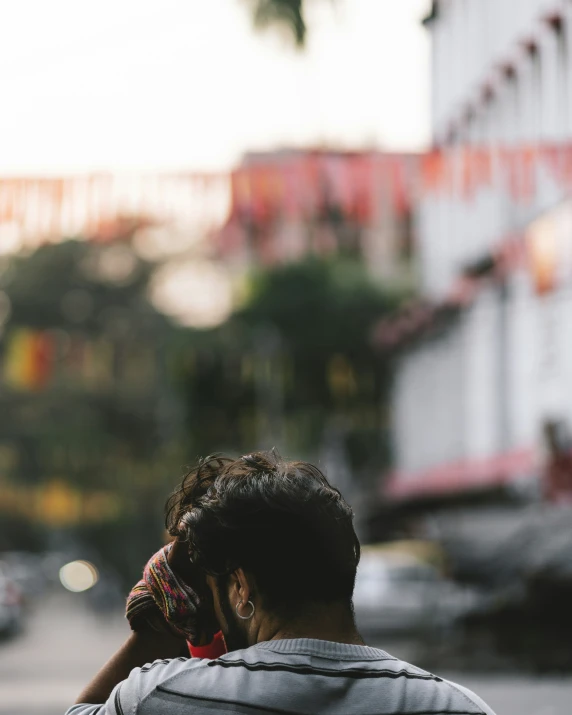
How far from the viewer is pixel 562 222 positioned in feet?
64.6

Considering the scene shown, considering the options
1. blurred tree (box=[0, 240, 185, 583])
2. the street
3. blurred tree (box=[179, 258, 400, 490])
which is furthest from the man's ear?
blurred tree (box=[0, 240, 185, 583])

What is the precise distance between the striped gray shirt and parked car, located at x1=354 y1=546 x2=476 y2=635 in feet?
57.4

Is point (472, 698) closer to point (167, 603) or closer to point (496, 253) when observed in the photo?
point (167, 603)

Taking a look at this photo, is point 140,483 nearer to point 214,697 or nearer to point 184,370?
point 184,370

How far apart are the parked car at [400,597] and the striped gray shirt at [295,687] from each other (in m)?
17.5

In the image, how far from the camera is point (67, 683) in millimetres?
14859

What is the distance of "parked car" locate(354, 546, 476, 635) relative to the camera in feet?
65.2

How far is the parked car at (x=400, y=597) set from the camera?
19875 mm

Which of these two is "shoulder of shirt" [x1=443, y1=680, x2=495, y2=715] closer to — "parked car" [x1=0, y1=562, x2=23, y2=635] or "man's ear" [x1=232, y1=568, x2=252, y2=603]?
"man's ear" [x1=232, y1=568, x2=252, y2=603]

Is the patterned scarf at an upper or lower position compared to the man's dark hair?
lower

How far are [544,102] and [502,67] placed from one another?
98.9 inches

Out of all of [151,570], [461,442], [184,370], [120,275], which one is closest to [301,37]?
[151,570]

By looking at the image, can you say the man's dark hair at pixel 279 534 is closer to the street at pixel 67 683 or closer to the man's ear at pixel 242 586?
the man's ear at pixel 242 586

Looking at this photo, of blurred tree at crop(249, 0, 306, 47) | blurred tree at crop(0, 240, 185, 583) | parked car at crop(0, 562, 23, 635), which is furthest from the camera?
blurred tree at crop(0, 240, 185, 583)
